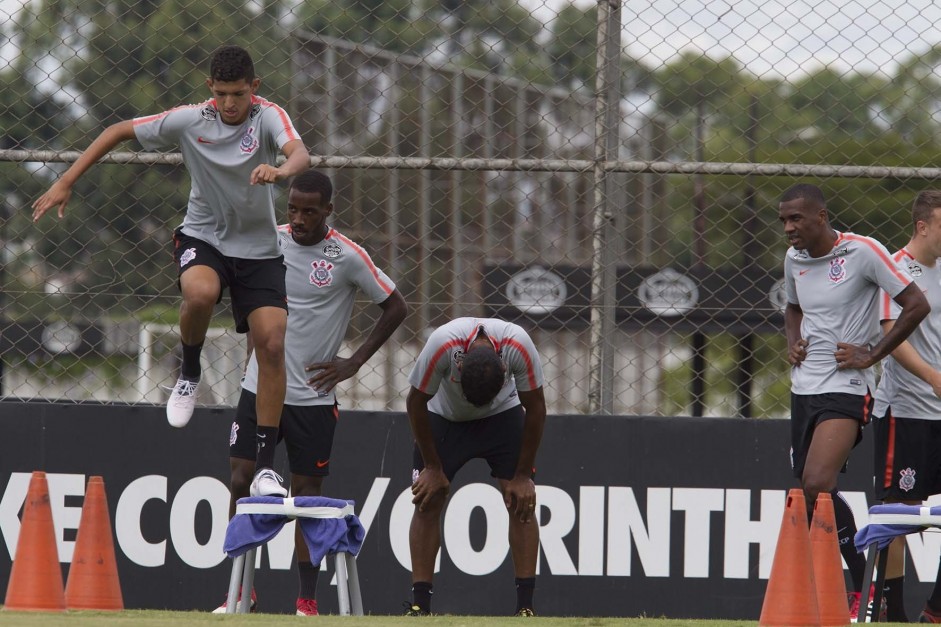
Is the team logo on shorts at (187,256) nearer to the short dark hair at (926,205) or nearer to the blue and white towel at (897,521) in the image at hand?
the blue and white towel at (897,521)

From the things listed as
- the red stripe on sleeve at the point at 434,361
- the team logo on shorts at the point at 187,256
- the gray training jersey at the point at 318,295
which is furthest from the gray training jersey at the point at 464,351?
the team logo on shorts at the point at 187,256

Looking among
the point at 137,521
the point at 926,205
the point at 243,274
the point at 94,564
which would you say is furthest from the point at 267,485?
the point at 926,205

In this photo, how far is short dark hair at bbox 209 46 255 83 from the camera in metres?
5.52

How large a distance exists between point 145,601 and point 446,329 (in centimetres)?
242

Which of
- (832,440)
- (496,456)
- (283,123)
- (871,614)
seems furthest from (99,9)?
(871,614)

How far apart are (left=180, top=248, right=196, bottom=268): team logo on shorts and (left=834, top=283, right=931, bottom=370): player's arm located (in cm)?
301

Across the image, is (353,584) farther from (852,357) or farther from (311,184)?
(852,357)

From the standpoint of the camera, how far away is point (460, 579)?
718 centimetres

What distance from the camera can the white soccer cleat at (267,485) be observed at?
18.0ft

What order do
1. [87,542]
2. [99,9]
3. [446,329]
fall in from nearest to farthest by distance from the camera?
[87,542] < [446,329] < [99,9]

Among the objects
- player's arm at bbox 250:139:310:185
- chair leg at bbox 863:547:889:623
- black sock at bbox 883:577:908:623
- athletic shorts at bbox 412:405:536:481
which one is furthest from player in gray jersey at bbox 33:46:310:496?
black sock at bbox 883:577:908:623

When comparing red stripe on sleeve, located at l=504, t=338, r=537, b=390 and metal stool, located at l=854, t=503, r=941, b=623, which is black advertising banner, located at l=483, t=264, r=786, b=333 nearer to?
red stripe on sleeve, located at l=504, t=338, r=537, b=390

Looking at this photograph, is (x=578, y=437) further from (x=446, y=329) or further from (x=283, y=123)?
(x=283, y=123)

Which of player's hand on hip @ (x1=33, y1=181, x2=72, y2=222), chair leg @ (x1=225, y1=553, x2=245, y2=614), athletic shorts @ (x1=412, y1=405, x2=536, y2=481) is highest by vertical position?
player's hand on hip @ (x1=33, y1=181, x2=72, y2=222)
